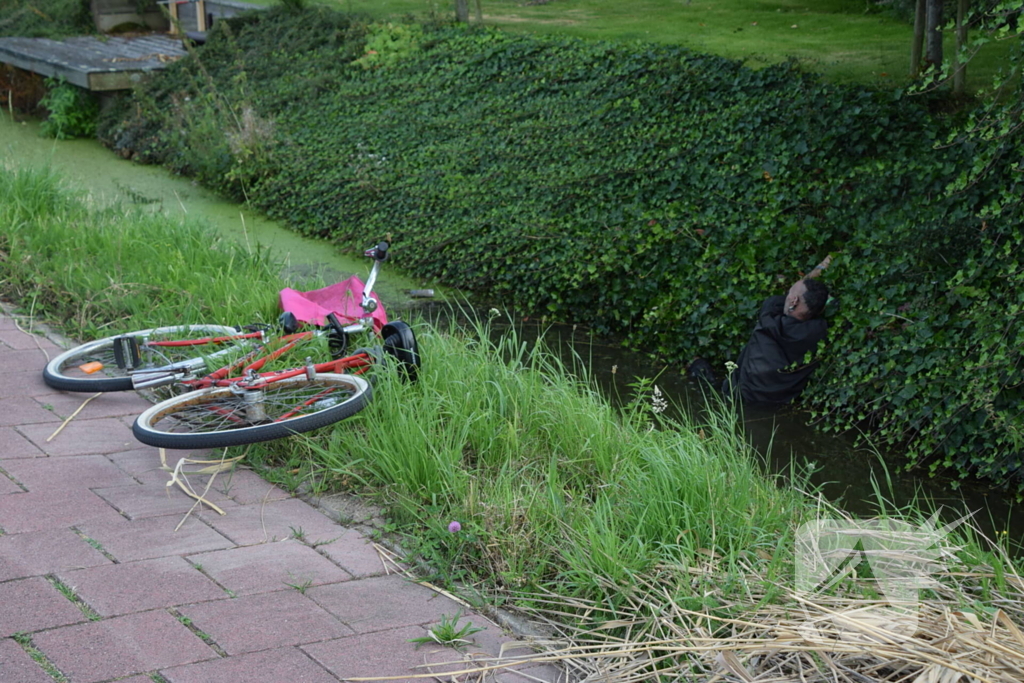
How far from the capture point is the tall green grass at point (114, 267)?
5098 millimetres

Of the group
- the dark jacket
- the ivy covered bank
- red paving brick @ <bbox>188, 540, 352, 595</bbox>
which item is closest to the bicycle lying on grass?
red paving brick @ <bbox>188, 540, 352, 595</bbox>

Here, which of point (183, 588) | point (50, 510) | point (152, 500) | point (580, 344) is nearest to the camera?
point (183, 588)

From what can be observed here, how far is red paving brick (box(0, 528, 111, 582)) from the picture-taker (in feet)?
9.21

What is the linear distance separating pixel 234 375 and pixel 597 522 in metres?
1.71

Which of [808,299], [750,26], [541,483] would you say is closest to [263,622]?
[541,483]

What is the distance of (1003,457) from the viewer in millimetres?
4977

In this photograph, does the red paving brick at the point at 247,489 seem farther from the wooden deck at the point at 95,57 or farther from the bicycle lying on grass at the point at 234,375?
the wooden deck at the point at 95,57

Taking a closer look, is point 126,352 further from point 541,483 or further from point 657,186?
point 657,186

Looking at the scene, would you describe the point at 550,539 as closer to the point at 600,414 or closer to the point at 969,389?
the point at 600,414

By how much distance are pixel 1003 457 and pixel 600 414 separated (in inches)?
92.9

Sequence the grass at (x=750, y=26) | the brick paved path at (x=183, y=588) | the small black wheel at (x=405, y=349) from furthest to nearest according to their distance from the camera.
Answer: the grass at (x=750, y=26) < the small black wheel at (x=405, y=349) < the brick paved path at (x=183, y=588)

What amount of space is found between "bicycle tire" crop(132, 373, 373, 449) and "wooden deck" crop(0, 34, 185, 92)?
968 centimetres

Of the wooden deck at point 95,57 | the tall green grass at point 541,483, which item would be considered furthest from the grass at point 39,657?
the wooden deck at point 95,57

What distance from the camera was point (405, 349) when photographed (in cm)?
418
